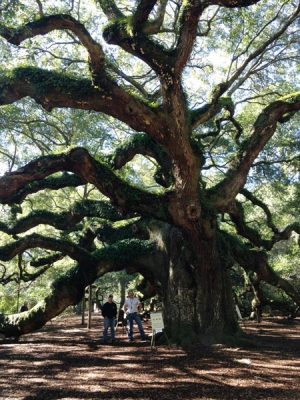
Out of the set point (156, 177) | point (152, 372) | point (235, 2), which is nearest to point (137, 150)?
point (156, 177)

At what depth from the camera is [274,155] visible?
56.8ft

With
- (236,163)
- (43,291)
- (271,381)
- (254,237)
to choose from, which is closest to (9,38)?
(236,163)

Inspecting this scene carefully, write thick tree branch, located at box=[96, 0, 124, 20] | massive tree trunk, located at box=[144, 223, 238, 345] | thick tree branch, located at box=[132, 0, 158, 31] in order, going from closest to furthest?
thick tree branch, located at box=[132, 0, 158, 31]
massive tree trunk, located at box=[144, 223, 238, 345]
thick tree branch, located at box=[96, 0, 124, 20]

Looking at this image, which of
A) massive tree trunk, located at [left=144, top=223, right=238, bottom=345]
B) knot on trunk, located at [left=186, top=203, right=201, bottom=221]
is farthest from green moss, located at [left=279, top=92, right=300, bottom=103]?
massive tree trunk, located at [left=144, top=223, right=238, bottom=345]

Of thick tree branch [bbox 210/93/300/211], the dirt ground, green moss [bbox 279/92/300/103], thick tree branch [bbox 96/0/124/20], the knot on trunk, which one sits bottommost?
the dirt ground

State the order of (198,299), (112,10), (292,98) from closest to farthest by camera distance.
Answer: (292,98)
(198,299)
(112,10)

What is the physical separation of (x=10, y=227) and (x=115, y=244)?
3.43 meters

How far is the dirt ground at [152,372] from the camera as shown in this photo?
5.70 meters

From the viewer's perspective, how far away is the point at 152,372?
23.5 ft

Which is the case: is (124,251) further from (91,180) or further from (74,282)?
(91,180)

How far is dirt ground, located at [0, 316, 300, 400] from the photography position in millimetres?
5695

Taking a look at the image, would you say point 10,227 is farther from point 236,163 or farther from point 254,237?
point 254,237

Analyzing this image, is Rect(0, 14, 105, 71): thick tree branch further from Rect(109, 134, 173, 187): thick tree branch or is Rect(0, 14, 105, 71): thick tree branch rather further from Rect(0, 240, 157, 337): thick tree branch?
Rect(0, 240, 157, 337): thick tree branch

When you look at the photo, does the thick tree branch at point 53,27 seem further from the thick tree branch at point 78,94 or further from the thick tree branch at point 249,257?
the thick tree branch at point 249,257
